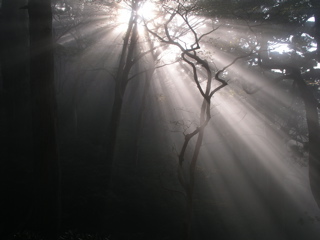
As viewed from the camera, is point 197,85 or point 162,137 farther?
point 162,137

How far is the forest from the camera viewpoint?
8.77 meters

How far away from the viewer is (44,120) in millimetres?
8531

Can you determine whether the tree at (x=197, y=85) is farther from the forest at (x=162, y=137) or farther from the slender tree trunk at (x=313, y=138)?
the slender tree trunk at (x=313, y=138)

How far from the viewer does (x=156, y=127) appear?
26.8 metres

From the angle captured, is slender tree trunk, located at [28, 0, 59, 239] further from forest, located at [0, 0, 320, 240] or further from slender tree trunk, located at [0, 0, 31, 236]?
slender tree trunk, located at [0, 0, 31, 236]

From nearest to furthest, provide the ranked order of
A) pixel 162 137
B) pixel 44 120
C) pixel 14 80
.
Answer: pixel 44 120, pixel 14 80, pixel 162 137

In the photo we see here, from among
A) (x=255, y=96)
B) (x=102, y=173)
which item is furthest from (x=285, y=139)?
(x=102, y=173)

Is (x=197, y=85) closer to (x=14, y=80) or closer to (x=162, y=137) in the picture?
(x=14, y=80)

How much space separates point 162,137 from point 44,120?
56.6 feet

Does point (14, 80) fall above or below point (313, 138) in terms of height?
above

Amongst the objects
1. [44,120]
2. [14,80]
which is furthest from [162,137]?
[44,120]

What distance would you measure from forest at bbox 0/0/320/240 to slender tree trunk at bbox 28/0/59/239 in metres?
0.03

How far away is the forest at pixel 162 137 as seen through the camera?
8766mm

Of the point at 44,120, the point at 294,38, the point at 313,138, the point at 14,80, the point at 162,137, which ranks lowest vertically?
the point at 162,137
